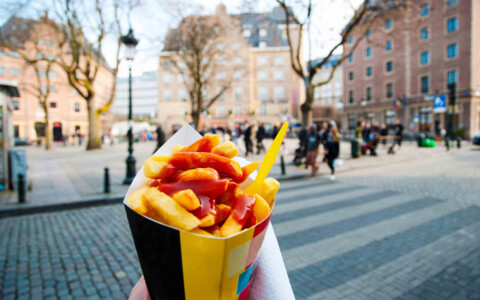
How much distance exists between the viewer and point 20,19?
1820 cm

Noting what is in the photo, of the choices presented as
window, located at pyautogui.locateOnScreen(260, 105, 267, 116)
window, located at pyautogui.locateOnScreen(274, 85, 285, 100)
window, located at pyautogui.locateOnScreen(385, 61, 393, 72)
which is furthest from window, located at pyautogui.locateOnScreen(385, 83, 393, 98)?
window, located at pyautogui.locateOnScreen(260, 105, 267, 116)

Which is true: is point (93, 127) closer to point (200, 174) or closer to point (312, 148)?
point (312, 148)

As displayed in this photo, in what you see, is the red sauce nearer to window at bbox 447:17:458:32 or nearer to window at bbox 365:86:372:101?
window at bbox 447:17:458:32

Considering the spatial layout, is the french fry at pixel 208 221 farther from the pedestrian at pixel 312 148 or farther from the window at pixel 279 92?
the window at pixel 279 92

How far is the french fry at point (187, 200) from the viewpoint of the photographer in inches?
31.0

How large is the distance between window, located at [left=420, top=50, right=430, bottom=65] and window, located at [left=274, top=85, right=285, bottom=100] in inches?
874

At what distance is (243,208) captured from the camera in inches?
32.7

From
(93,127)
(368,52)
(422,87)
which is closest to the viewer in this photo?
(93,127)

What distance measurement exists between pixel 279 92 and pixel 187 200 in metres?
54.3

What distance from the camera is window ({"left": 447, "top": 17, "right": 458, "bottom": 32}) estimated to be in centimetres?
3320

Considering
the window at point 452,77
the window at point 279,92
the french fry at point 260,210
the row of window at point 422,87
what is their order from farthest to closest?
1. the window at point 279,92
2. the row of window at point 422,87
3. the window at point 452,77
4. the french fry at point 260,210

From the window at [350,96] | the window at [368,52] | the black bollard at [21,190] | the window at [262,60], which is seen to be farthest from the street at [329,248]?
the window at [262,60]

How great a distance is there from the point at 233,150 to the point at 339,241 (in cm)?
409

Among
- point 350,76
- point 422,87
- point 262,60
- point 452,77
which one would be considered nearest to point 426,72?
point 422,87
